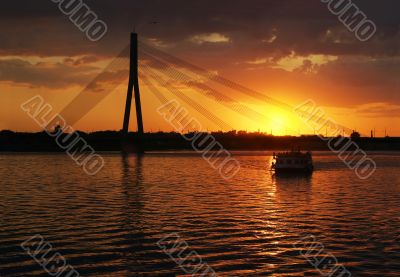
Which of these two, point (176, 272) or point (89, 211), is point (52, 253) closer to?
point (176, 272)

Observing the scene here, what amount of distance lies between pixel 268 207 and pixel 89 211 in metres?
11.4

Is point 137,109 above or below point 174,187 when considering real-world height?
above

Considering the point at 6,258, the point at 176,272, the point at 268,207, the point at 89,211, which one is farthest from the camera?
the point at 268,207

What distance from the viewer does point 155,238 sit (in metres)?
23.9

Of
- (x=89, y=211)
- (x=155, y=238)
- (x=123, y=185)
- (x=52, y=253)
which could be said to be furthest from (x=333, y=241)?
(x=123, y=185)

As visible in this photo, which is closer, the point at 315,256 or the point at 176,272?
the point at 176,272

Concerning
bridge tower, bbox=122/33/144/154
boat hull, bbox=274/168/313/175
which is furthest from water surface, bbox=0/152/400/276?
bridge tower, bbox=122/33/144/154

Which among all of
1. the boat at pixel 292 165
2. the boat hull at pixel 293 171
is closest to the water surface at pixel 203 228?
the boat hull at pixel 293 171

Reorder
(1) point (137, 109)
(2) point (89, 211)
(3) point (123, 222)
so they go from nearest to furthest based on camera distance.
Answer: (3) point (123, 222) < (2) point (89, 211) < (1) point (137, 109)

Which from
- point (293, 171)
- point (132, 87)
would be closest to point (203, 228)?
point (293, 171)

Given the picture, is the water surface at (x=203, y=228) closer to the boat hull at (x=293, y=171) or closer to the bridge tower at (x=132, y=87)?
the boat hull at (x=293, y=171)

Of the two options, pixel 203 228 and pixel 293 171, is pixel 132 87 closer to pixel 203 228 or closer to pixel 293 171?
pixel 293 171

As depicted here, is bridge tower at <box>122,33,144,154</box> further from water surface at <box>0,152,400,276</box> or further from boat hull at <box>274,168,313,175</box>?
water surface at <box>0,152,400,276</box>

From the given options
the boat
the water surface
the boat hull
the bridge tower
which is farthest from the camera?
the bridge tower
